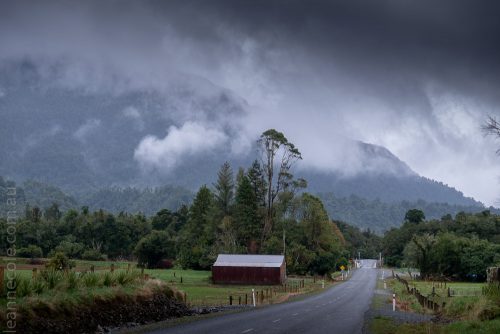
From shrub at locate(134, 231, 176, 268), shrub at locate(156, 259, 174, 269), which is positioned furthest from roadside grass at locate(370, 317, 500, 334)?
shrub at locate(156, 259, 174, 269)

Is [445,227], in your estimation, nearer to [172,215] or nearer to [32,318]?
[172,215]

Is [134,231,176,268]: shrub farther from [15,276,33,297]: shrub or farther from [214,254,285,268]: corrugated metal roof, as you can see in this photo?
[15,276,33,297]: shrub

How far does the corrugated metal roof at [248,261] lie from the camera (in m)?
79.7

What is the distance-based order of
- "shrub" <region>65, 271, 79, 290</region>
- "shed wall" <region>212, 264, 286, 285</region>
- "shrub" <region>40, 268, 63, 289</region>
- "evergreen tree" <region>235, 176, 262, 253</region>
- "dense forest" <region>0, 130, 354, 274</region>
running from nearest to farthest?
"shrub" <region>40, 268, 63, 289</region> < "shrub" <region>65, 271, 79, 290</region> < "shed wall" <region>212, 264, 286, 285</region> < "dense forest" <region>0, 130, 354, 274</region> < "evergreen tree" <region>235, 176, 262, 253</region>

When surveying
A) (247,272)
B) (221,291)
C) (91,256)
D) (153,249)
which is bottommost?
(221,291)

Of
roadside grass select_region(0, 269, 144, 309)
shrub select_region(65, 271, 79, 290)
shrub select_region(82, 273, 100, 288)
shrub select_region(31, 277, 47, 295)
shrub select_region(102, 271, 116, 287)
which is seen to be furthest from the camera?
shrub select_region(102, 271, 116, 287)

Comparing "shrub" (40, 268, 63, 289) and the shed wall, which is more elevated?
"shrub" (40, 268, 63, 289)

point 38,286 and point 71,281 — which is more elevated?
point 71,281

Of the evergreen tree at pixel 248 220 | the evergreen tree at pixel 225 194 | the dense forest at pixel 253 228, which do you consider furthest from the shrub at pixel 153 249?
the evergreen tree at pixel 248 220

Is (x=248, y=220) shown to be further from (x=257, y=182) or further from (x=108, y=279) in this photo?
(x=108, y=279)

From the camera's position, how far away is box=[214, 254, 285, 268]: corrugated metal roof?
261 feet

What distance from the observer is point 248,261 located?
80875mm

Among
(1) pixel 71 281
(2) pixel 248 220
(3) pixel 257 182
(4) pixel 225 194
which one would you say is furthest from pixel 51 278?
(4) pixel 225 194

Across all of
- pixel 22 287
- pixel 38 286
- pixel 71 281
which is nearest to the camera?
pixel 22 287
